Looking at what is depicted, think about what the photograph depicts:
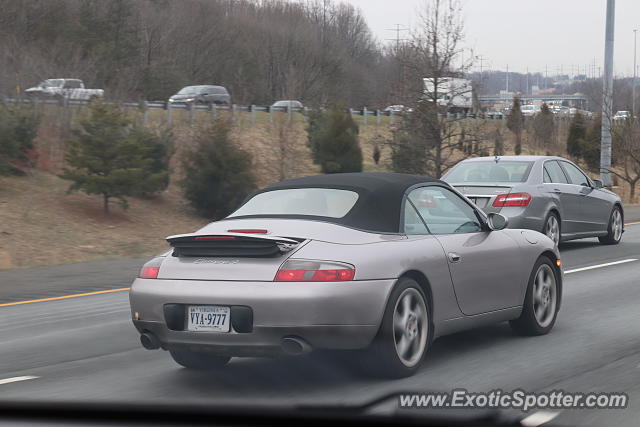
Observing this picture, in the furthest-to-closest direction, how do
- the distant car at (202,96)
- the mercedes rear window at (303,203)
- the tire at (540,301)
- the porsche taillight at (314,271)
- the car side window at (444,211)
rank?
the distant car at (202,96)
the tire at (540,301)
the car side window at (444,211)
the mercedes rear window at (303,203)
the porsche taillight at (314,271)

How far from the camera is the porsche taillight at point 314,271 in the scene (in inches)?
244

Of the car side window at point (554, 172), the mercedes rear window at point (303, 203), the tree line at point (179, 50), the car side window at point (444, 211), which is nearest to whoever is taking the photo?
the mercedes rear window at point (303, 203)

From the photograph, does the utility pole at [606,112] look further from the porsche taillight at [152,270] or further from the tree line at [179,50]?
the porsche taillight at [152,270]

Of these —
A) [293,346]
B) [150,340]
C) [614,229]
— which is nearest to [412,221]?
[293,346]

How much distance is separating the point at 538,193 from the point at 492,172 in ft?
2.56

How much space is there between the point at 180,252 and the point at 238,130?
34.5 m

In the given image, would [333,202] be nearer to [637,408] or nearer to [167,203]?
[637,408]

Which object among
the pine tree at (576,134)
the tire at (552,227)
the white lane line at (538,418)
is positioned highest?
the white lane line at (538,418)

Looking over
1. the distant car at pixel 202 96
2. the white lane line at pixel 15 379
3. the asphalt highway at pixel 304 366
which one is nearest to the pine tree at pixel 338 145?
the distant car at pixel 202 96

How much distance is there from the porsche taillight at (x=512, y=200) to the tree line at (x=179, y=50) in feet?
47.9

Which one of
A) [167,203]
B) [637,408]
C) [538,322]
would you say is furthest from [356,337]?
[167,203]

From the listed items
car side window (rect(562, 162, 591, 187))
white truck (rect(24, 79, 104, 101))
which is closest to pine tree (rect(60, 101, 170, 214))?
white truck (rect(24, 79, 104, 101))

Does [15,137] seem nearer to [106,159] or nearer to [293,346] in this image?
[106,159]

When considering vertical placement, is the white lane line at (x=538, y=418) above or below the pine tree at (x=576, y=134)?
above
